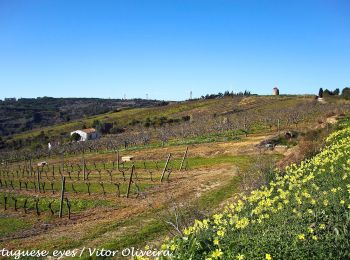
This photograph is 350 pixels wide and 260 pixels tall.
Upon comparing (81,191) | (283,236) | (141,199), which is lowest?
(81,191)

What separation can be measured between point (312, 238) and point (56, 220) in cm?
1500

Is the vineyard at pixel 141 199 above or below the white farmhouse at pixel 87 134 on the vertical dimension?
above

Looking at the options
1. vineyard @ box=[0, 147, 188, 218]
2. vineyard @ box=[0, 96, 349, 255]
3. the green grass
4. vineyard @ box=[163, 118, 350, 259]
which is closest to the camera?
vineyard @ box=[163, 118, 350, 259]

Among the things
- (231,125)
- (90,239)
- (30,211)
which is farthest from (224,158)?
(231,125)

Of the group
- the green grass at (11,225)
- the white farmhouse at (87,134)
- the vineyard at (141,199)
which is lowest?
the white farmhouse at (87,134)

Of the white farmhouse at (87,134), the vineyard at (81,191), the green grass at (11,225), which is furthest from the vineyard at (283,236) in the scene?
the white farmhouse at (87,134)

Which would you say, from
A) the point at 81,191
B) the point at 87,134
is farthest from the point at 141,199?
the point at 87,134

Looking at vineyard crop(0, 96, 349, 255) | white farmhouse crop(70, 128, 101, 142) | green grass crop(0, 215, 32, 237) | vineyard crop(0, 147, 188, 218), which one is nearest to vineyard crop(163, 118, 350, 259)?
vineyard crop(0, 96, 349, 255)

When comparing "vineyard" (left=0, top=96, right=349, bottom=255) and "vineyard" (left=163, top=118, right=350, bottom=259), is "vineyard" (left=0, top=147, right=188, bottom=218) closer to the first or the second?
"vineyard" (left=0, top=96, right=349, bottom=255)

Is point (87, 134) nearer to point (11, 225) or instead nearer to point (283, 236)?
point (11, 225)

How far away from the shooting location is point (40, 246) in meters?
14.7

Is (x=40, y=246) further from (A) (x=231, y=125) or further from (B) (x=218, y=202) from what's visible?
(A) (x=231, y=125)

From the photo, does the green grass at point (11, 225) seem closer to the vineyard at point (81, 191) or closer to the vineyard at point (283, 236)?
the vineyard at point (81, 191)

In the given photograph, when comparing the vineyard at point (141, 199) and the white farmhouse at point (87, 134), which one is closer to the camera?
the vineyard at point (141, 199)
